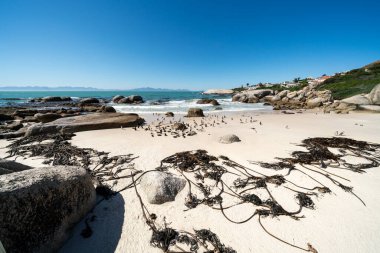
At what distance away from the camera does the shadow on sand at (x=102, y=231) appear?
2.68m

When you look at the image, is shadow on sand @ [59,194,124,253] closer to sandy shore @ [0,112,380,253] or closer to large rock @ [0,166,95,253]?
sandy shore @ [0,112,380,253]

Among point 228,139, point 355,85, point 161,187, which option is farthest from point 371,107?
point 161,187

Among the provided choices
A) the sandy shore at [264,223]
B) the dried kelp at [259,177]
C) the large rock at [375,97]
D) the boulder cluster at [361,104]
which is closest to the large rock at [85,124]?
the dried kelp at [259,177]

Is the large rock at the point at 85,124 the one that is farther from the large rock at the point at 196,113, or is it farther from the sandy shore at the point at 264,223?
the sandy shore at the point at 264,223

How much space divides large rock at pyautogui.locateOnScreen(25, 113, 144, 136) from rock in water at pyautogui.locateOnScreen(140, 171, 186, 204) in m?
7.54

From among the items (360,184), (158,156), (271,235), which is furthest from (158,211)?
(360,184)

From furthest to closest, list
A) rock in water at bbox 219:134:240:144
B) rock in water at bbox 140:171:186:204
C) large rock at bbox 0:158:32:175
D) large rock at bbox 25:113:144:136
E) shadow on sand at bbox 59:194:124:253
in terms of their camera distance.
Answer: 1. large rock at bbox 25:113:144:136
2. rock in water at bbox 219:134:240:144
3. rock in water at bbox 140:171:186:204
4. large rock at bbox 0:158:32:175
5. shadow on sand at bbox 59:194:124:253

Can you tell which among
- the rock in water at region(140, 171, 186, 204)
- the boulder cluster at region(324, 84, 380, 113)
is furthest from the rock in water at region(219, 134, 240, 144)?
the boulder cluster at region(324, 84, 380, 113)

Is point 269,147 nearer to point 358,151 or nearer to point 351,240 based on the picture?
point 358,151

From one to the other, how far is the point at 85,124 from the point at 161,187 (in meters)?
8.24

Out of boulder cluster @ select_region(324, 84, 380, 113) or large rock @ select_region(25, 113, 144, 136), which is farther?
boulder cluster @ select_region(324, 84, 380, 113)

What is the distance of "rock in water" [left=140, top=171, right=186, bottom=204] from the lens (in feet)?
11.9

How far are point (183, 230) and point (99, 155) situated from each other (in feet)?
14.0

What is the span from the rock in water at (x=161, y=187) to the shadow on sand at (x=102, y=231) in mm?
562
